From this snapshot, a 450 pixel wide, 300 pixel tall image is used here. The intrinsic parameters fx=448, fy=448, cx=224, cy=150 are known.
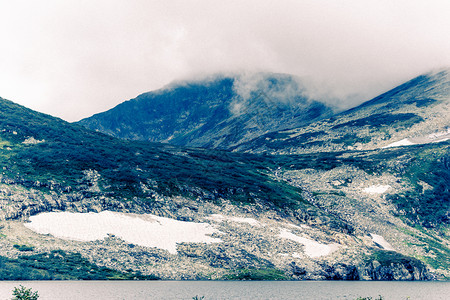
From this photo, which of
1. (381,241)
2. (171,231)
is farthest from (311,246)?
(171,231)

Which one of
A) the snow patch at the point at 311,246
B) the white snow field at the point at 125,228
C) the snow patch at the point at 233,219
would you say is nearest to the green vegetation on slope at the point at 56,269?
the white snow field at the point at 125,228

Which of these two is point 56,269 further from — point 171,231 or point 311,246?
point 311,246

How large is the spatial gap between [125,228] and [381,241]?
98239 mm

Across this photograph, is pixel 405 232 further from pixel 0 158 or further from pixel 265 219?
pixel 0 158

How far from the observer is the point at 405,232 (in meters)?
186

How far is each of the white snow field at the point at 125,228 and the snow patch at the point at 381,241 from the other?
219ft

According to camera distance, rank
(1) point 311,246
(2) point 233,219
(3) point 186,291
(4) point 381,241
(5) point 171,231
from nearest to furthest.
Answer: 1. (3) point 186,291
2. (5) point 171,231
3. (1) point 311,246
4. (2) point 233,219
5. (4) point 381,241

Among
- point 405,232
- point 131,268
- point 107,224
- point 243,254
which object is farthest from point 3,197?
point 405,232

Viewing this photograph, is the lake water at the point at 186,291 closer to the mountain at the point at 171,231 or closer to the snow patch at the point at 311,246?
the mountain at the point at 171,231

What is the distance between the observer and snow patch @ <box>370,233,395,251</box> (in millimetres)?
167925

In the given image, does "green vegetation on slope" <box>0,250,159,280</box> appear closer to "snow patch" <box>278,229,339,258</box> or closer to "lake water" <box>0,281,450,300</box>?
"lake water" <box>0,281,450,300</box>

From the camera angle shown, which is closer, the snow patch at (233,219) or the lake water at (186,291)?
the lake water at (186,291)

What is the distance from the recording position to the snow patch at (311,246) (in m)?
144

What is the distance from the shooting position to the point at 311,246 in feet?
490
